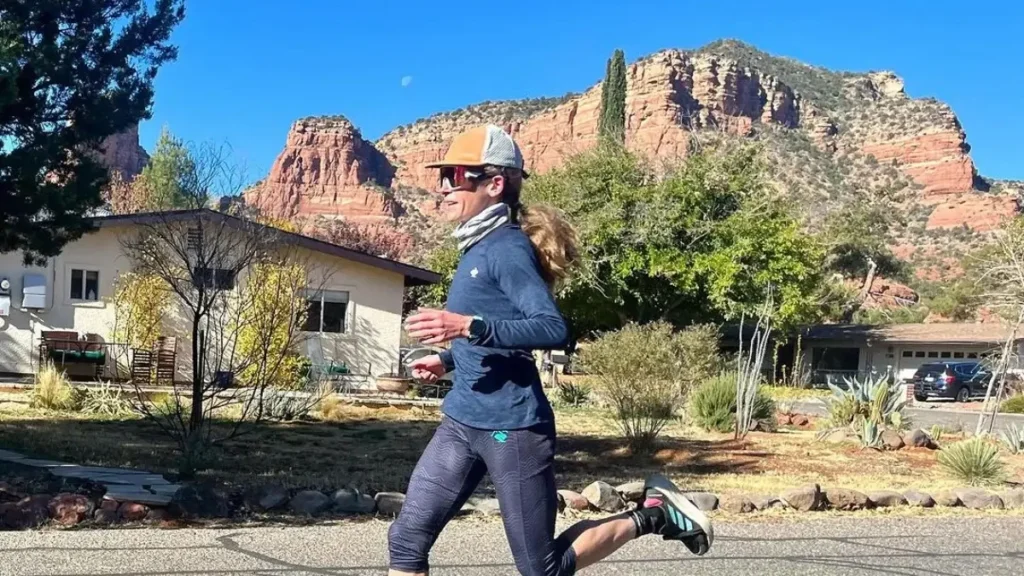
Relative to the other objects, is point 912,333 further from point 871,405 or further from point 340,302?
point 871,405

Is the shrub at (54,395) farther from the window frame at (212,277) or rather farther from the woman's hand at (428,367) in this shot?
the woman's hand at (428,367)

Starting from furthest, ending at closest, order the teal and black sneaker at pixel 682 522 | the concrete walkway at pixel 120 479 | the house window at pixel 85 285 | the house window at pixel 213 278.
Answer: the house window at pixel 85 285, the house window at pixel 213 278, the concrete walkway at pixel 120 479, the teal and black sneaker at pixel 682 522

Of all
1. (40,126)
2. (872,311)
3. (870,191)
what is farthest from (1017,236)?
(870,191)

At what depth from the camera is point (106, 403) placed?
15.5m

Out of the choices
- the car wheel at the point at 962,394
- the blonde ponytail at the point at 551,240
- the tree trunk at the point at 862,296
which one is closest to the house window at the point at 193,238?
the blonde ponytail at the point at 551,240

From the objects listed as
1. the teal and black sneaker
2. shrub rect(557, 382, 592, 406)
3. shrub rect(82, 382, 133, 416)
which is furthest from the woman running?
shrub rect(557, 382, 592, 406)

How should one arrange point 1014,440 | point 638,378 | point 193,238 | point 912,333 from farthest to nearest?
point 912,333 < point 1014,440 < point 638,378 < point 193,238

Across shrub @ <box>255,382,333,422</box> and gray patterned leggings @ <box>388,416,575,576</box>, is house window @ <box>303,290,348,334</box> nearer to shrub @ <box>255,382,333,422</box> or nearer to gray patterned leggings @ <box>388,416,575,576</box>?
shrub @ <box>255,382,333,422</box>

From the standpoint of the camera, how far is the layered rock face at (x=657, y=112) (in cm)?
10438

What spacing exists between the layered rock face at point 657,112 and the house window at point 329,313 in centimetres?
7746

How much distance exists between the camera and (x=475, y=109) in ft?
354

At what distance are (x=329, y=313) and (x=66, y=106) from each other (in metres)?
13.5

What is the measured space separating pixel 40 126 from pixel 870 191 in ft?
233

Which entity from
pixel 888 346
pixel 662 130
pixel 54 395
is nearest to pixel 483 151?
pixel 54 395
